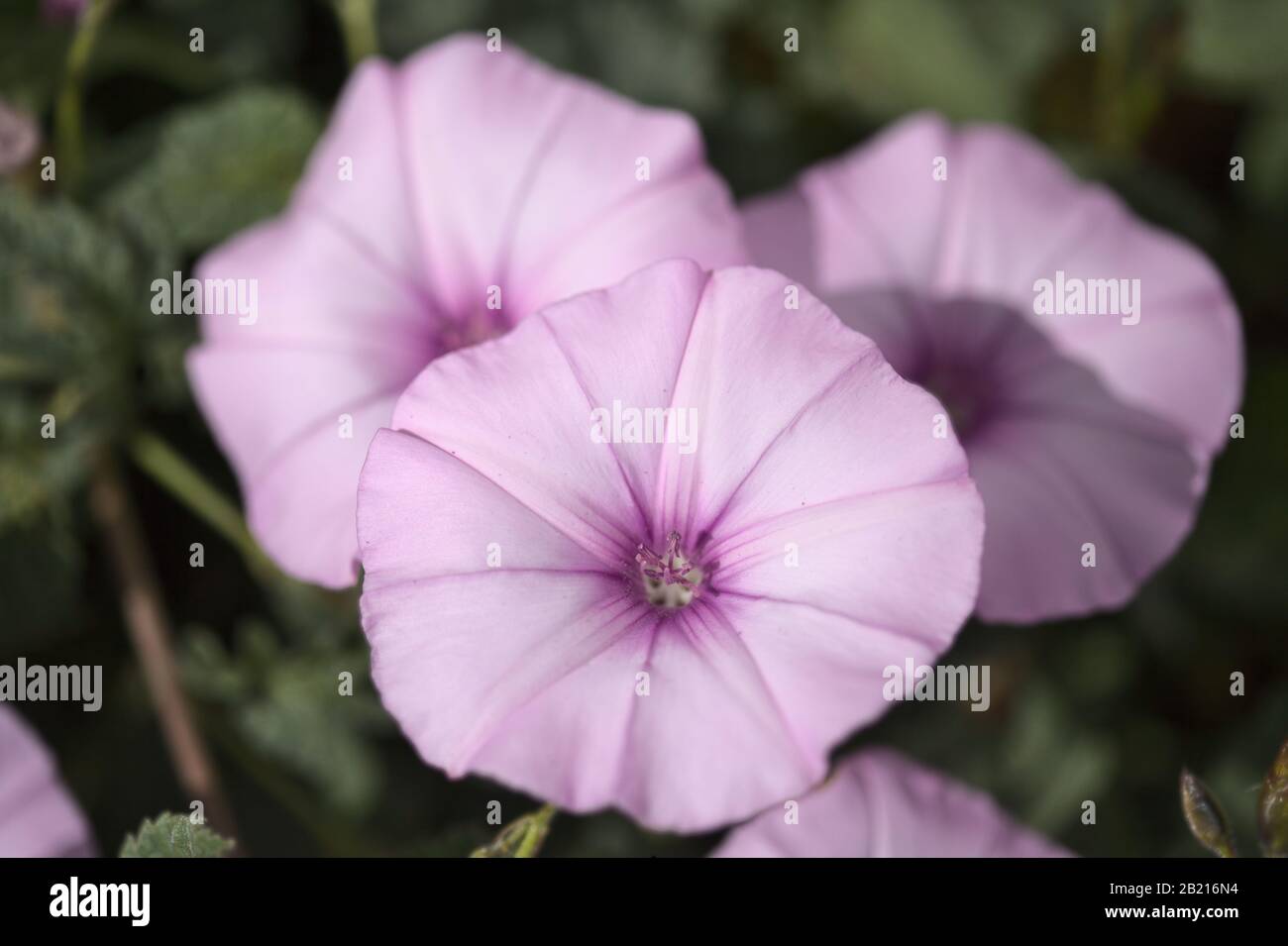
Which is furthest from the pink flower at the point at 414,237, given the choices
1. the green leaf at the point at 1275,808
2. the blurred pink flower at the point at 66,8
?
the green leaf at the point at 1275,808

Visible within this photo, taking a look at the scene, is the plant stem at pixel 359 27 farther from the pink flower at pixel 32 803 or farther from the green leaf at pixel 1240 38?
the green leaf at pixel 1240 38

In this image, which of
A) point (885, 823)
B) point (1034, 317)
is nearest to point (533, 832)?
→ point (885, 823)

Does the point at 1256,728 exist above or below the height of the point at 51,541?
below
